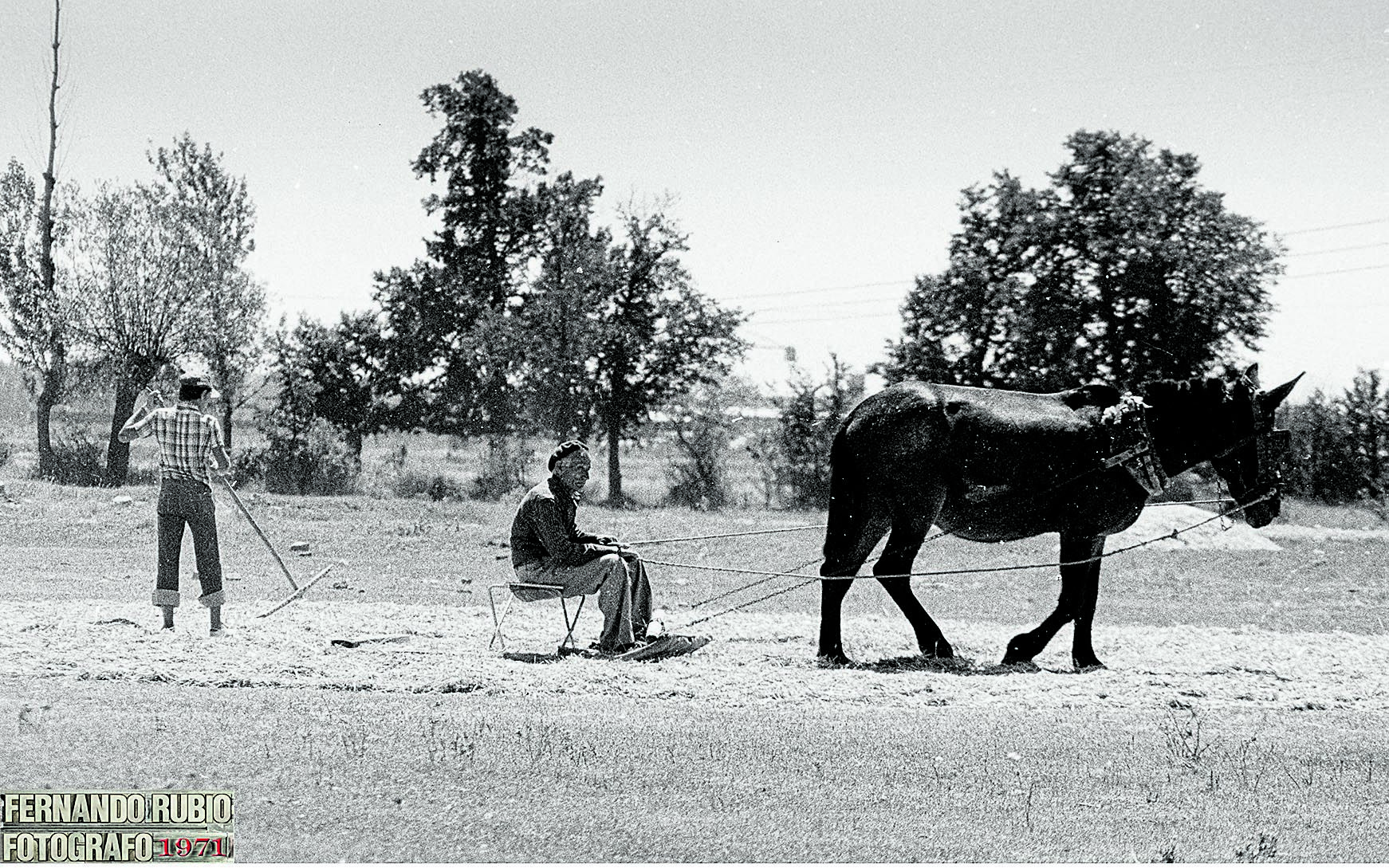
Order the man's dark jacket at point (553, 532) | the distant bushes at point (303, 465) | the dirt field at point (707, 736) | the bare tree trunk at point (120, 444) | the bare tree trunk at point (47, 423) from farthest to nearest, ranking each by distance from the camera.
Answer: the distant bushes at point (303, 465)
the bare tree trunk at point (47, 423)
the bare tree trunk at point (120, 444)
the man's dark jacket at point (553, 532)
the dirt field at point (707, 736)

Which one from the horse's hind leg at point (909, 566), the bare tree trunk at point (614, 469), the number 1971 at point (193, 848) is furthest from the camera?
the bare tree trunk at point (614, 469)

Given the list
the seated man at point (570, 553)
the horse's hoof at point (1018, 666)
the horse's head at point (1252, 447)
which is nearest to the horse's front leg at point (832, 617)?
the horse's hoof at point (1018, 666)

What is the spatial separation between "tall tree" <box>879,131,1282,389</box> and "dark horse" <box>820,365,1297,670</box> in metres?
32.0

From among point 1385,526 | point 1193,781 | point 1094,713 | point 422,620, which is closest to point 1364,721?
point 1094,713

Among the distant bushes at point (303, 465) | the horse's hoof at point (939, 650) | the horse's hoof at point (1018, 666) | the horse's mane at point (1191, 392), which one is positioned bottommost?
the horse's hoof at point (1018, 666)

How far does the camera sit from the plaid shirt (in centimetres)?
1091

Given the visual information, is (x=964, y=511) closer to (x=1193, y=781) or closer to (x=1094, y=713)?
(x=1094, y=713)

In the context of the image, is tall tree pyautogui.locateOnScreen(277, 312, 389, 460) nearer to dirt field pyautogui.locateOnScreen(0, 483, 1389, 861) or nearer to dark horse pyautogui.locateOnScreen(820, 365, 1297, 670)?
dirt field pyautogui.locateOnScreen(0, 483, 1389, 861)

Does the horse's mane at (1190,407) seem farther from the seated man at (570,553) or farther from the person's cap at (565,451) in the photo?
the person's cap at (565,451)

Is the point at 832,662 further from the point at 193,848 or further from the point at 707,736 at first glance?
the point at 193,848

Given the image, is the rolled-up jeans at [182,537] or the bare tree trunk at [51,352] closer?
the rolled-up jeans at [182,537]

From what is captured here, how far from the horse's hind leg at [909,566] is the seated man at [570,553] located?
2.14m

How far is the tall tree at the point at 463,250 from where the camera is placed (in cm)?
4509

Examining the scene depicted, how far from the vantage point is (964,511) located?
430 inches
